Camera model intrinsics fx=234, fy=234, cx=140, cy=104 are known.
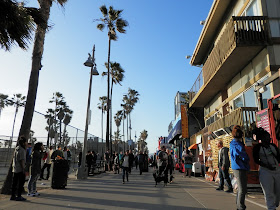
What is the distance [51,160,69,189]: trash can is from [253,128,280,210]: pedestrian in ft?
24.4

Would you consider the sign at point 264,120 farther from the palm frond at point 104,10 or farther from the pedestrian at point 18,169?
the palm frond at point 104,10

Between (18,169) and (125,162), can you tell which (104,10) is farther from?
(18,169)

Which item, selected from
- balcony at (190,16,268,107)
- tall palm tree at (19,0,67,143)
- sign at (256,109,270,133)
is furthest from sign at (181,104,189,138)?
tall palm tree at (19,0,67,143)

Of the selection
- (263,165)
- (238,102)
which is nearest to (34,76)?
(263,165)

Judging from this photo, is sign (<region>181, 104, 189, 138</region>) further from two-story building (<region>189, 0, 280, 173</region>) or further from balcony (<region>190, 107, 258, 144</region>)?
balcony (<region>190, 107, 258, 144</region>)

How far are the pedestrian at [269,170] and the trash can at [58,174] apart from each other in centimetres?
744

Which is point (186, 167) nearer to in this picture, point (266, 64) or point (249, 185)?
point (249, 185)

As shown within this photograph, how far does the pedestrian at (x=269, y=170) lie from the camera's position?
4.32 metres

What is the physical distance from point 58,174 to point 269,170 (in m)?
7.71

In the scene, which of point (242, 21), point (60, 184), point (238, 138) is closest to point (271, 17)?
point (242, 21)

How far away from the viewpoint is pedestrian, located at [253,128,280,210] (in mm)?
4320

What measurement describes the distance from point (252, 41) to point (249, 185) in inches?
238

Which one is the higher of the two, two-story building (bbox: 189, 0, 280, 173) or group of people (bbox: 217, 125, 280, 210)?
two-story building (bbox: 189, 0, 280, 173)

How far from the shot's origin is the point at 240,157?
198 inches
